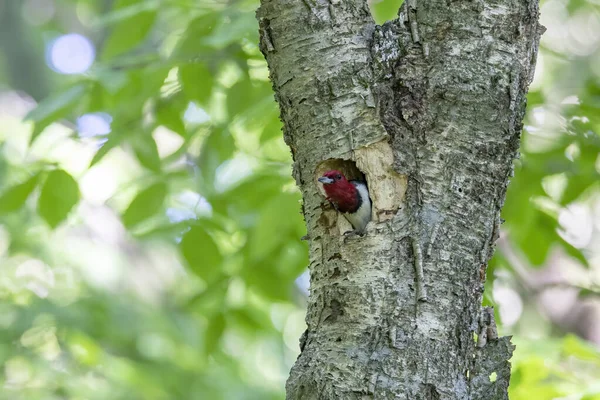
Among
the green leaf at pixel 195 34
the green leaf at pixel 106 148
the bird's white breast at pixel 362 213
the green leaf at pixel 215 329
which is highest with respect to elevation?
the green leaf at pixel 195 34

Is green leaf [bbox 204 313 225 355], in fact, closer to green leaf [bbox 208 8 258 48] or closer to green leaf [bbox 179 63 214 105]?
green leaf [bbox 179 63 214 105]

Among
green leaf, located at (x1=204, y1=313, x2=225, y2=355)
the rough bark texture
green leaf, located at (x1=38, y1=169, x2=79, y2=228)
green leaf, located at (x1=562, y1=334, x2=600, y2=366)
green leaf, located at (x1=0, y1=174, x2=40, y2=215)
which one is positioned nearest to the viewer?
the rough bark texture

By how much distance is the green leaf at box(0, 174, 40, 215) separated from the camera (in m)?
3.14

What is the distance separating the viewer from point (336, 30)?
1927 millimetres

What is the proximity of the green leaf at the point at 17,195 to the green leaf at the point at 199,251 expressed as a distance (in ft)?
2.50

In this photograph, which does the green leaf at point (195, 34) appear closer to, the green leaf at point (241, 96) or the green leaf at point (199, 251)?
the green leaf at point (241, 96)

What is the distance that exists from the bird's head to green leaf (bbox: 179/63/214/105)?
1.30m

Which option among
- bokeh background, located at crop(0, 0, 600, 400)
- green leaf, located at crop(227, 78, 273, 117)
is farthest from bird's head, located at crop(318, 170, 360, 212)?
green leaf, located at crop(227, 78, 273, 117)

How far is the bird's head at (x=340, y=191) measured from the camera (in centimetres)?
194

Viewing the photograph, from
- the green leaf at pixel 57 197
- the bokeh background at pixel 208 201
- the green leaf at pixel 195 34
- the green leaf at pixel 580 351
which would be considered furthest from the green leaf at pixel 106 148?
the green leaf at pixel 580 351

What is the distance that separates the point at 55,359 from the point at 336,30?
16.3 ft

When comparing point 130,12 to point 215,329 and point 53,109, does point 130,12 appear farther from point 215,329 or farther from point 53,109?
point 215,329

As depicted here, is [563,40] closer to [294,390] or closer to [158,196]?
[158,196]

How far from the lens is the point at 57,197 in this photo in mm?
3035
